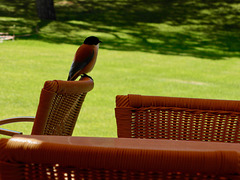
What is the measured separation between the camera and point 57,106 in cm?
199

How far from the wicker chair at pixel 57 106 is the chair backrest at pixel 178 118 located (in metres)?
→ 0.27

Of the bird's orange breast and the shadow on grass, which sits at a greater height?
the bird's orange breast

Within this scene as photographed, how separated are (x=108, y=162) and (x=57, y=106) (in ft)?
3.79

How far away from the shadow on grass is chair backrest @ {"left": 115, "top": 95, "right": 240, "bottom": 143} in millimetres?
10962

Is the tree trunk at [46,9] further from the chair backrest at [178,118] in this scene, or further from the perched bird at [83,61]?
the chair backrest at [178,118]

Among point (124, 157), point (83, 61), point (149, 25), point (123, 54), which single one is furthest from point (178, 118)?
point (149, 25)

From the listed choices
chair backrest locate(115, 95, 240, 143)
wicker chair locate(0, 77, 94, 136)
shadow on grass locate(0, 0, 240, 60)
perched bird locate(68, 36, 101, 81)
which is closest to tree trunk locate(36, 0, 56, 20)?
shadow on grass locate(0, 0, 240, 60)

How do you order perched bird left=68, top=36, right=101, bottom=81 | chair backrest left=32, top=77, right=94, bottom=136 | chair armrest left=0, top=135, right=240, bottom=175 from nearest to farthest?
chair armrest left=0, top=135, right=240, bottom=175 → chair backrest left=32, top=77, right=94, bottom=136 → perched bird left=68, top=36, right=101, bottom=81

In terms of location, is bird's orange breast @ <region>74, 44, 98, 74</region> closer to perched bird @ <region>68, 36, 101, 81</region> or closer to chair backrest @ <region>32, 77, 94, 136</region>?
perched bird @ <region>68, 36, 101, 81</region>

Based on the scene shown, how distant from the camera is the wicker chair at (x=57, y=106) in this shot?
1.88 meters

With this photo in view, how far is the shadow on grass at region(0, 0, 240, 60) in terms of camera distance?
555 inches

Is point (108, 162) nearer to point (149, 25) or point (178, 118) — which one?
point (178, 118)

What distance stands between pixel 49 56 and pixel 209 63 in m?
4.27

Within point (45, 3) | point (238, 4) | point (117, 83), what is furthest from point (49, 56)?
point (238, 4)
